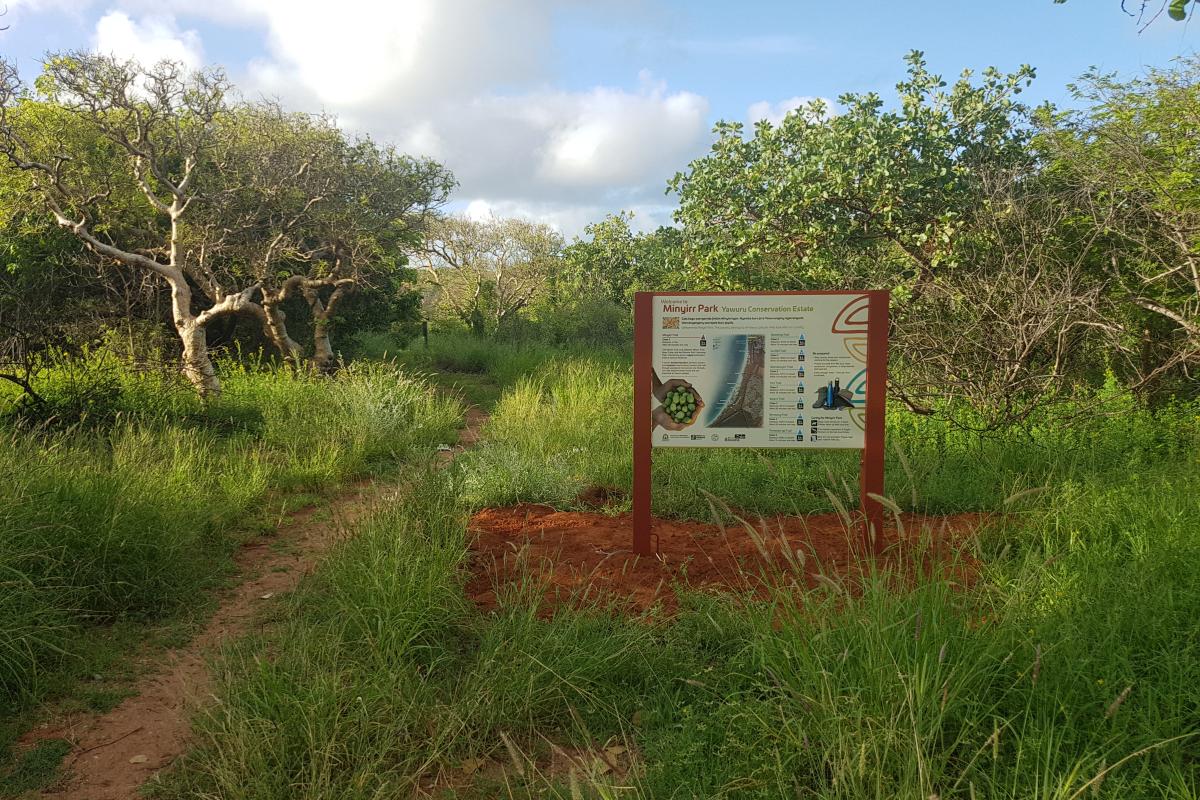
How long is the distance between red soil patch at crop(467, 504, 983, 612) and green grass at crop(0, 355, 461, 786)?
1896 millimetres

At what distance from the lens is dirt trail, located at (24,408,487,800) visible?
311 cm

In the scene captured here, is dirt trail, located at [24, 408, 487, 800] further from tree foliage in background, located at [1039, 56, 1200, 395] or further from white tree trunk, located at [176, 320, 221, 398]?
tree foliage in background, located at [1039, 56, 1200, 395]

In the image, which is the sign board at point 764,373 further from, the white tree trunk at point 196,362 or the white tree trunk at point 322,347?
the white tree trunk at point 322,347

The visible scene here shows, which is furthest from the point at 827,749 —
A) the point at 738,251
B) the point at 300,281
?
the point at 300,281

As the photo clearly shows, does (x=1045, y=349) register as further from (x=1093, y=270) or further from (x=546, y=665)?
(x=546, y=665)

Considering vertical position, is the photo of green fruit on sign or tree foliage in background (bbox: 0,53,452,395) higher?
tree foliage in background (bbox: 0,53,452,395)

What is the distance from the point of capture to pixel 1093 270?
9375 millimetres

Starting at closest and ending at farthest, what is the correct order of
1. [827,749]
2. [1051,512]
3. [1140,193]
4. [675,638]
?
1. [827,749]
2. [675,638]
3. [1051,512]
4. [1140,193]

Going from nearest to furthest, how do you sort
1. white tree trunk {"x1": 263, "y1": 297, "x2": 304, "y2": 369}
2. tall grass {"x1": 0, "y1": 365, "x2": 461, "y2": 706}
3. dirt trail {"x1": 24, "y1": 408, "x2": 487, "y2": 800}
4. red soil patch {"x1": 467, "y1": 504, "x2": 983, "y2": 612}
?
dirt trail {"x1": 24, "y1": 408, "x2": 487, "y2": 800}
tall grass {"x1": 0, "y1": 365, "x2": 461, "y2": 706}
red soil patch {"x1": 467, "y1": 504, "x2": 983, "y2": 612}
white tree trunk {"x1": 263, "y1": 297, "x2": 304, "y2": 369}


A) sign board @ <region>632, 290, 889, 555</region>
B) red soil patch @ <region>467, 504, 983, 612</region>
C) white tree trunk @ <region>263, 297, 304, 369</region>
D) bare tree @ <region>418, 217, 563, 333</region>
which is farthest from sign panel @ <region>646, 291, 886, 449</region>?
bare tree @ <region>418, 217, 563, 333</region>

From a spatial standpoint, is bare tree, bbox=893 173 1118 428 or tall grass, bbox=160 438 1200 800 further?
bare tree, bbox=893 173 1118 428

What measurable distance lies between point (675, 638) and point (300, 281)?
12023 millimetres

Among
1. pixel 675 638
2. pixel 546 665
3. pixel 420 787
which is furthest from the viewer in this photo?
pixel 675 638

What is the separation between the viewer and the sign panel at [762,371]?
5.29 meters
